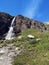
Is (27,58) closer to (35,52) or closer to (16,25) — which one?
(35,52)

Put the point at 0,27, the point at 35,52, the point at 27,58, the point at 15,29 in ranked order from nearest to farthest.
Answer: the point at 27,58, the point at 35,52, the point at 15,29, the point at 0,27

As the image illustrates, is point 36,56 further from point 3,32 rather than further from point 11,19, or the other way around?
point 11,19

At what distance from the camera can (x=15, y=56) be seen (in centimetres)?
2317

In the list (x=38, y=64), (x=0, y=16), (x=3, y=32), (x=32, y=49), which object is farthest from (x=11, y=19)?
(x=38, y=64)

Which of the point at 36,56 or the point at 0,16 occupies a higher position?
the point at 0,16

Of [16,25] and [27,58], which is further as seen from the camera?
[16,25]

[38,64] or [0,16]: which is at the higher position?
[0,16]

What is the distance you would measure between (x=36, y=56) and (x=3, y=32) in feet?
156

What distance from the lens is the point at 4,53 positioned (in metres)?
25.3

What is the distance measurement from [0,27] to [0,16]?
22.6ft

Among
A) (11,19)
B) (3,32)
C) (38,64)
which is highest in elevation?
(11,19)

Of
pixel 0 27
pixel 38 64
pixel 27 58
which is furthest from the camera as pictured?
pixel 0 27

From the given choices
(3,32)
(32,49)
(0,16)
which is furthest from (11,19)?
(32,49)

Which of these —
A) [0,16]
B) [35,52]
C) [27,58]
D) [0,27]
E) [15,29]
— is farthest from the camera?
[0,16]
